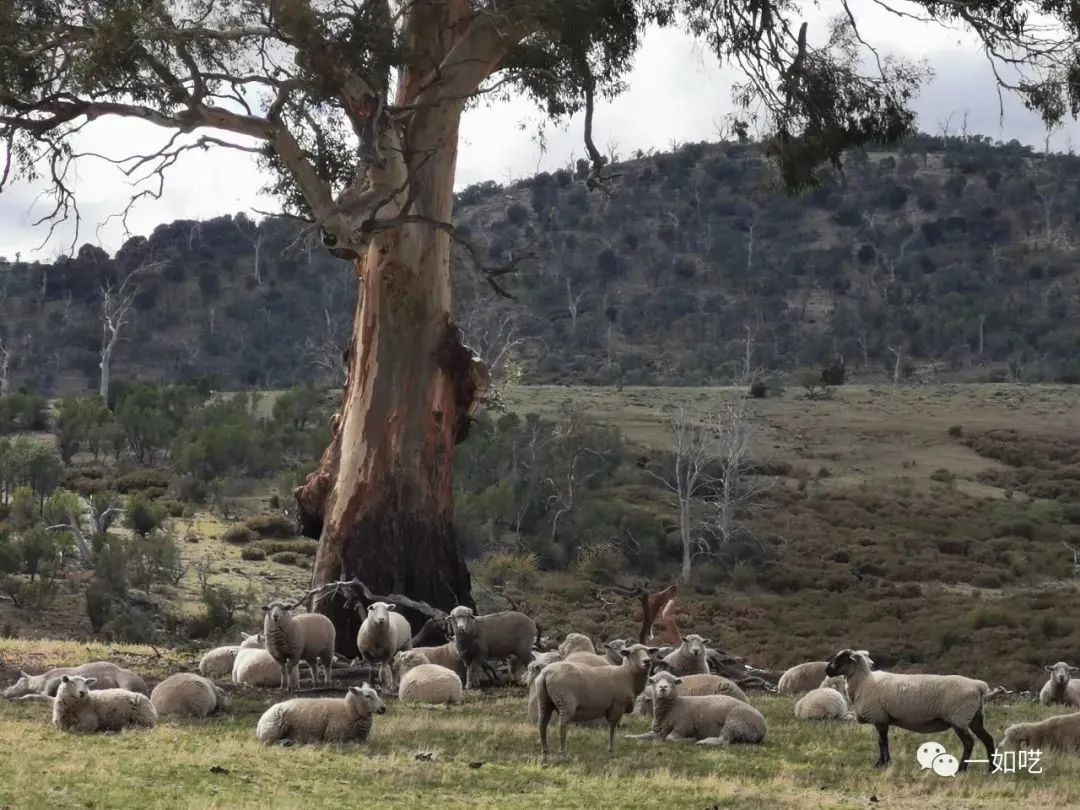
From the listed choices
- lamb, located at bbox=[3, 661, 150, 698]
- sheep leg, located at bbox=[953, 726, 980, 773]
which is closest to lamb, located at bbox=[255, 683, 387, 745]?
lamb, located at bbox=[3, 661, 150, 698]

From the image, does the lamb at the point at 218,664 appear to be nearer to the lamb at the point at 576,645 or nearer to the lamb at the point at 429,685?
the lamb at the point at 429,685

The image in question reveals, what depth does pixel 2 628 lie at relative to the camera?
22.4 m

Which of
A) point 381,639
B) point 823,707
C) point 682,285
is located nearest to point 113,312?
point 682,285

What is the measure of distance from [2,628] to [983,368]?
58.5 meters

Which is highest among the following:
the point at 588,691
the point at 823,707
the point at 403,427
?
the point at 403,427

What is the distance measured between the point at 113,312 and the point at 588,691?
66.1 m

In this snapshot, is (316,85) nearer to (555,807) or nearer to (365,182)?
(365,182)

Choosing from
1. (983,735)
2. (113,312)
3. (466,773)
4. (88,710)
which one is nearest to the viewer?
(466,773)

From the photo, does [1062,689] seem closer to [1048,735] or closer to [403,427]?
[1048,735]

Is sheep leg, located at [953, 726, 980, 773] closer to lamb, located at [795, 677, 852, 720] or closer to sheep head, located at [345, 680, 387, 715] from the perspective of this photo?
lamb, located at [795, 677, 852, 720]

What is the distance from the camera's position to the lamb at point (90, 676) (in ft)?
37.2

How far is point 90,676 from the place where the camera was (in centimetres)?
1127

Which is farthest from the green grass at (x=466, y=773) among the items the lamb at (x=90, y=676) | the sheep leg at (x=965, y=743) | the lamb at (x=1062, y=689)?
the lamb at (x=1062, y=689)

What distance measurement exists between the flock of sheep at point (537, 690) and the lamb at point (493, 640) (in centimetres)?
1
